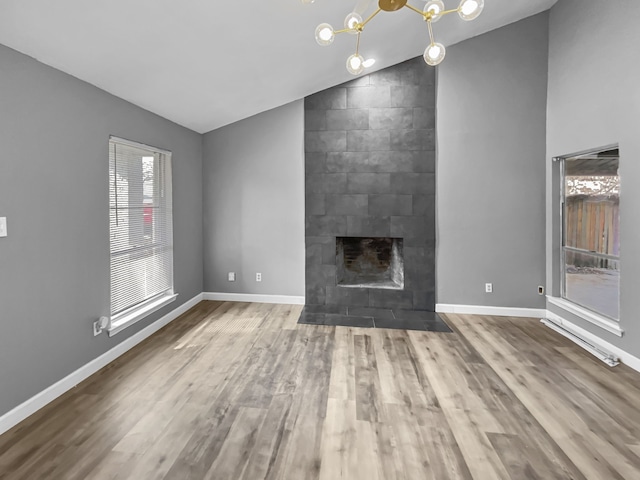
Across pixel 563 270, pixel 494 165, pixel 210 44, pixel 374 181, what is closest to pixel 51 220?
pixel 210 44

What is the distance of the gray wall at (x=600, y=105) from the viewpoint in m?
2.97

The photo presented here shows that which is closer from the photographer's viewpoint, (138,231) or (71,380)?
(71,380)

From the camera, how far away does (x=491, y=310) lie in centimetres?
450

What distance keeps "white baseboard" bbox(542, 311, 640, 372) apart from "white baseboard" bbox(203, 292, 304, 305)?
120 inches

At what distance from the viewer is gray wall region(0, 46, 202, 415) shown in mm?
2184

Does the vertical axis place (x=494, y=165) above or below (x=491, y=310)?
above

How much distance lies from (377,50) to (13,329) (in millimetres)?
4095

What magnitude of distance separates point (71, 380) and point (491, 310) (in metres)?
4.38

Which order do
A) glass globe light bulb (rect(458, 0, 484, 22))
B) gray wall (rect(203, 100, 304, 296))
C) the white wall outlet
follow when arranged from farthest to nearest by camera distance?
gray wall (rect(203, 100, 304, 296)), the white wall outlet, glass globe light bulb (rect(458, 0, 484, 22))

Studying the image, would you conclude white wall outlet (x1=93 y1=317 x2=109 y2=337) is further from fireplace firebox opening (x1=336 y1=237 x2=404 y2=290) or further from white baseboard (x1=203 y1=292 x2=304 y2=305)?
fireplace firebox opening (x1=336 y1=237 x2=404 y2=290)

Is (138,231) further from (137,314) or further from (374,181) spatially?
(374,181)

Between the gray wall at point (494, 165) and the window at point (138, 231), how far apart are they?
10.9ft

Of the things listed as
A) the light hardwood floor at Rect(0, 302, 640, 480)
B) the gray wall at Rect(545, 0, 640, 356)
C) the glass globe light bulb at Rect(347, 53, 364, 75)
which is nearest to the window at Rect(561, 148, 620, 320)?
the gray wall at Rect(545, 0, 640, 356)

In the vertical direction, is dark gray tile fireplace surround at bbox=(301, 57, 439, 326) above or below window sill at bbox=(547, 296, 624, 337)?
above
